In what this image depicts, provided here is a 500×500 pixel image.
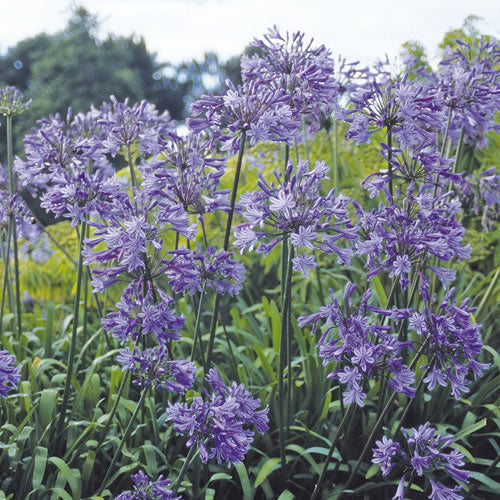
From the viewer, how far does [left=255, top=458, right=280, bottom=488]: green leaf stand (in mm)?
2940

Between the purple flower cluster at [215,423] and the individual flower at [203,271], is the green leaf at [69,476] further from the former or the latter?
the individual flower at [203,271]

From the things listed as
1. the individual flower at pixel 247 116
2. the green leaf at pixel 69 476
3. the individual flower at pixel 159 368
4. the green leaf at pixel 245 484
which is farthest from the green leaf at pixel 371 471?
the individual flower at pixel 247 116

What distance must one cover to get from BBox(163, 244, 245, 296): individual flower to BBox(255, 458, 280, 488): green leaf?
99cm

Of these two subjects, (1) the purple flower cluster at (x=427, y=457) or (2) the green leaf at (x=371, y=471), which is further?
(2) the green leaf at (x=371, y=471)

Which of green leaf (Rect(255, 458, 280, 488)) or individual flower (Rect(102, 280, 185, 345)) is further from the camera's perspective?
green leaf (Rect(255, 458, 280, 488))

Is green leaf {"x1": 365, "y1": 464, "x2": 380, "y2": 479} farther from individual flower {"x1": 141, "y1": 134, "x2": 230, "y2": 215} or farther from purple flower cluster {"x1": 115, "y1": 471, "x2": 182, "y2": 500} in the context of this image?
individual flower {"x1": 141, "y1": 134, "x2": 230, "y2": 215}

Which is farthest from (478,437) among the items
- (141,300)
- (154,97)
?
(154,97)

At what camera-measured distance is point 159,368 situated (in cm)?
244

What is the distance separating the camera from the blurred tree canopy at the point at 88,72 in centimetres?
2727

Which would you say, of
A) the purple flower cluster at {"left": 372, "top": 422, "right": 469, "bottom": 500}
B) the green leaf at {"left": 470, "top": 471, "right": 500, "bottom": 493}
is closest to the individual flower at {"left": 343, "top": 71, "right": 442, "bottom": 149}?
the purple flower cluster at {"left": 372, "top": 422, "right": 469, "bottom": 500}

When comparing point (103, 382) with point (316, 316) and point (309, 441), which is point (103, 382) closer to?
point (309, 441)

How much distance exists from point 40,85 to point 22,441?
2758 cm

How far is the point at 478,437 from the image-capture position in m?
3.80

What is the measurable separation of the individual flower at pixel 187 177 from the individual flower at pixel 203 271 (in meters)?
0.23
